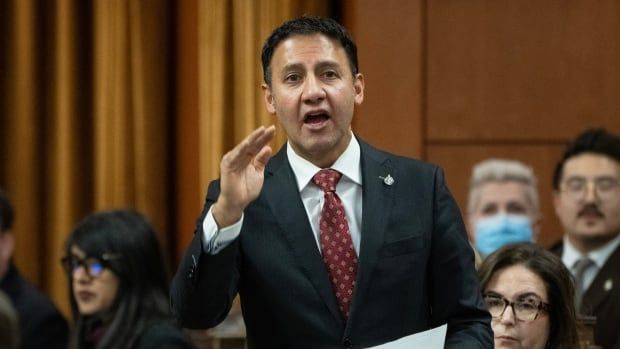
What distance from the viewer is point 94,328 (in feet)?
9.64

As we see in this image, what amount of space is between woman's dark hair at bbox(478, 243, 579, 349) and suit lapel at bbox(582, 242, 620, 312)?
3.19ft

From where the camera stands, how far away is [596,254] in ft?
13.9

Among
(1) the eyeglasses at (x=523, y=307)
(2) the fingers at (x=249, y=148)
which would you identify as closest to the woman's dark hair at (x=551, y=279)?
(1) the eyeglasses at (x=523, y=307)

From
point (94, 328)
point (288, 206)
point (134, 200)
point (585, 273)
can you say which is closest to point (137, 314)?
point (94, 328)

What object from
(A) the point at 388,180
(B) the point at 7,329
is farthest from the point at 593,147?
(B) the point at 7,329

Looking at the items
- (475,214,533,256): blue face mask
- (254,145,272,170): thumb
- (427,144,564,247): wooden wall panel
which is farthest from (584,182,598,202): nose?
(254,145,272,170): thumb

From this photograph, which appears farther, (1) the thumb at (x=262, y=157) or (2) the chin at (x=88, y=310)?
(2) the chin at (x=88, y=310)

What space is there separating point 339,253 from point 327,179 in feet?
0.50

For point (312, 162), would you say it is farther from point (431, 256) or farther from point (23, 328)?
point (23, 328)

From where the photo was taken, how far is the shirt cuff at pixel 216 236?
2219 millimetres

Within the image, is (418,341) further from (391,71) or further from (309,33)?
(391,71)

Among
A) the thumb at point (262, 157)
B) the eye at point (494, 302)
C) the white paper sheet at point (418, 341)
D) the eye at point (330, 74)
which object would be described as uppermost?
the eye at point (330, 74)

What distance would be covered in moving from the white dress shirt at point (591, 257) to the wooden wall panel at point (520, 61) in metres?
0.94

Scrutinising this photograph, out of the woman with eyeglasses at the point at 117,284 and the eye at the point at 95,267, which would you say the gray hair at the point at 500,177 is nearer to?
the woman with eyeglasses at the point at 117,284
